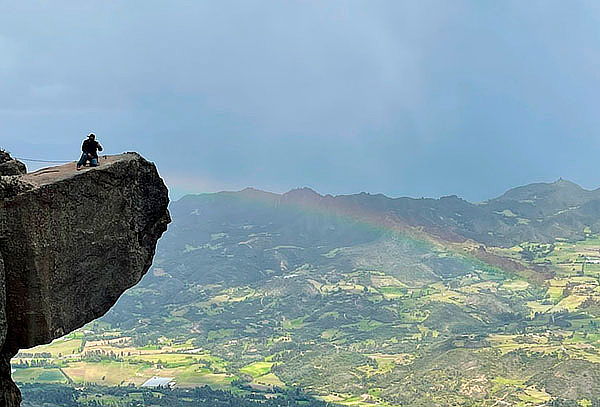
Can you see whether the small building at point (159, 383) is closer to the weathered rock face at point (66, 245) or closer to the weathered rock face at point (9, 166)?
the weathered rock face at point (9, 166)

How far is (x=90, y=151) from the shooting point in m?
21.4

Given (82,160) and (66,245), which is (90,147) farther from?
(66,245)

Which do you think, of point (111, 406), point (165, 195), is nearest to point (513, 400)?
point (111, 406)

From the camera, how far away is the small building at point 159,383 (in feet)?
590

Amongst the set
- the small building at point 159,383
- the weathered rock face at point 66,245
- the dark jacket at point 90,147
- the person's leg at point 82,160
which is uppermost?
the dark jacket at point 90,147

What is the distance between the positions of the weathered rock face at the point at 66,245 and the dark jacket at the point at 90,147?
84 cm

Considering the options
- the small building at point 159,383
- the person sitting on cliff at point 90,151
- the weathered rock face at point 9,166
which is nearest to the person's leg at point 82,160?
the person sitting on cliff at point 90,151

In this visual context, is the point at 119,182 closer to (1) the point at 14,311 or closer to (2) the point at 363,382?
(1) the point at 14,311

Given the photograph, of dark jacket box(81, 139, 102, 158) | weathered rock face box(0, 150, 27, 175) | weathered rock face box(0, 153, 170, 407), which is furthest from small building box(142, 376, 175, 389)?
dark jacket box(81, 139, 102, 158)

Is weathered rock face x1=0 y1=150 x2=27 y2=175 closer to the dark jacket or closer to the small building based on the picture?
the dark jacket

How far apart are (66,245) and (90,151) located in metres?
4.39

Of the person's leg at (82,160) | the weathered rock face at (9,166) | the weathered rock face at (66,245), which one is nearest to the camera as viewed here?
the weathered rock face at (66,245)

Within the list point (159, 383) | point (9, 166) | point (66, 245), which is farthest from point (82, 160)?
point (159, 383)

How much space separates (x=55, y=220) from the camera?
18.3m
